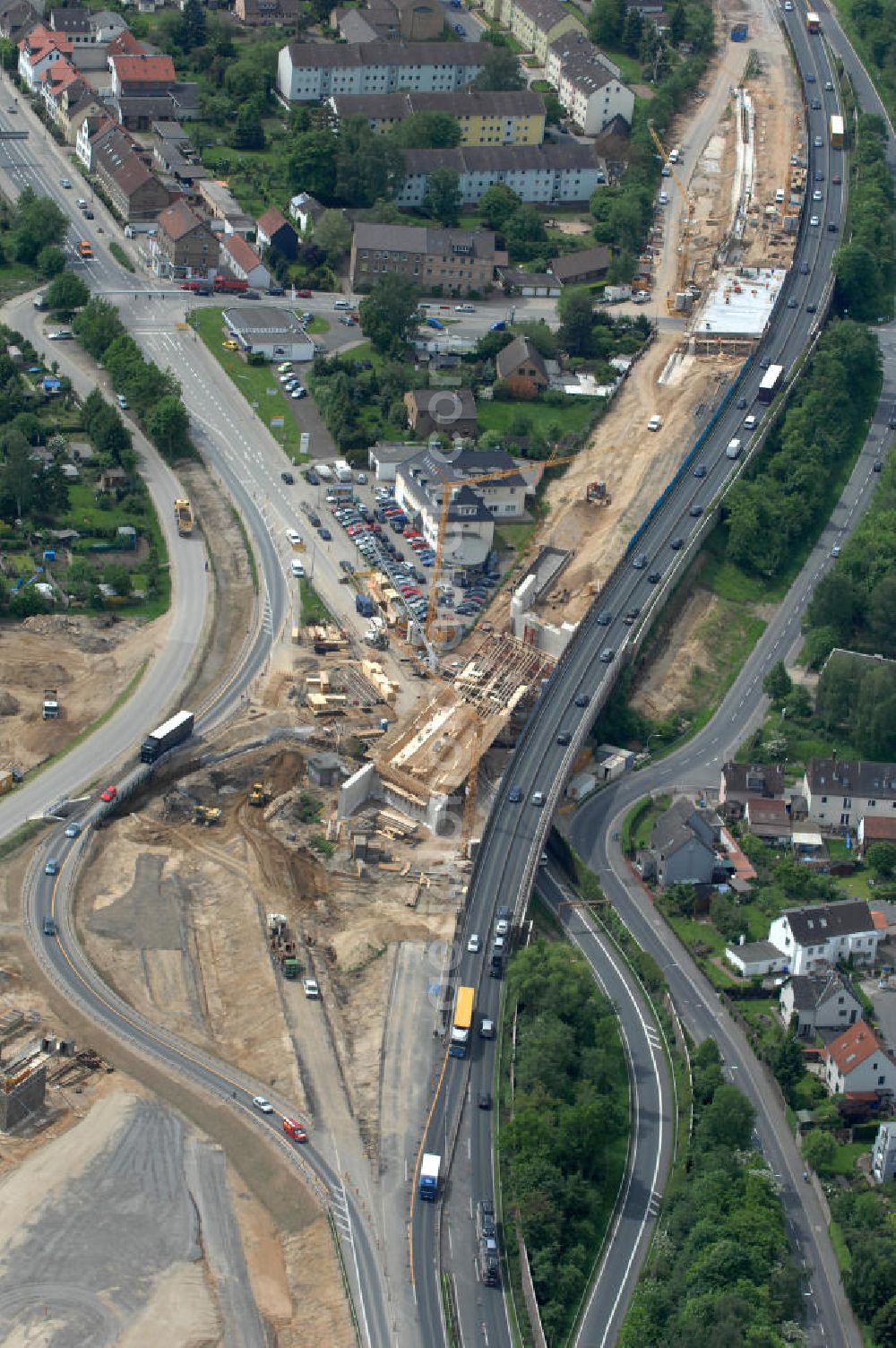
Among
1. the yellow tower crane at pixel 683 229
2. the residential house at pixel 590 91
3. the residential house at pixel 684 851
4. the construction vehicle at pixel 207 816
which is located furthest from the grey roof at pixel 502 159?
the residential house at pixel 684 851

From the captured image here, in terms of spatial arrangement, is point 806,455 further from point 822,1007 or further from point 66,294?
point 822,1007

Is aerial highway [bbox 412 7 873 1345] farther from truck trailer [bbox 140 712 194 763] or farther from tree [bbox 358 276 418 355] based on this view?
tree [bbox 358 276 418 355]

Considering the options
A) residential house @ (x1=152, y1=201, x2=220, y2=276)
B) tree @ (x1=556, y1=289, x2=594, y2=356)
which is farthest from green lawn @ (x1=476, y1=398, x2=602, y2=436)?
residential house @ (x1=152, y1=201, x2=220, y2=276)

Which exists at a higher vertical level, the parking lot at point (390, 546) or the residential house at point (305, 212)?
the residential house at point (305, 212)

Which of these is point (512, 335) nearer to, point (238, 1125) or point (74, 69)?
point (74, 69)

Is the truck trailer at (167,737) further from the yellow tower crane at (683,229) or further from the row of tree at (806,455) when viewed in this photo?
the yellow tower crane at (683,229)

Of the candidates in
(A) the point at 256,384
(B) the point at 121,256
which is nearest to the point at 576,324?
(A) the point at 256,384

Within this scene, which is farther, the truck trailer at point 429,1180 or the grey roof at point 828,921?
the grey roof at point 828,921
